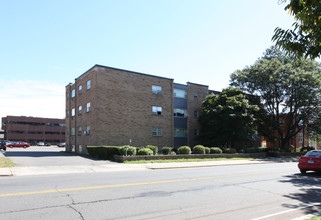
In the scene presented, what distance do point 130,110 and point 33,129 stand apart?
66.4m

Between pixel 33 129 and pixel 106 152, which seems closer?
pixel 106 152

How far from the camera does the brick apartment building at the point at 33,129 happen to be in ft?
266

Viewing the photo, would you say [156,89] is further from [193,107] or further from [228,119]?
[228,119]

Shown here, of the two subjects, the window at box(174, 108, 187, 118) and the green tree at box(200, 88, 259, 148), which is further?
→ the window at box(174, 108, 187, 118)

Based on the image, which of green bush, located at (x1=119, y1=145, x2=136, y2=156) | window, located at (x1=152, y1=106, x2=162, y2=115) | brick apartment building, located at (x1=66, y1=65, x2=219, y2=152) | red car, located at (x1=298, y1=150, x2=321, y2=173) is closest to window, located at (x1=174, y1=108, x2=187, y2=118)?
brick apartment building, located at (x1=66, y1=65, x2=219, y2=152)

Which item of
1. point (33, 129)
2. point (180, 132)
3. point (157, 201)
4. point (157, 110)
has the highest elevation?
point (157, 110)

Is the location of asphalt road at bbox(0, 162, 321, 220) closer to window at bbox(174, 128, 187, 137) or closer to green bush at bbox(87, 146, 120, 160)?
green bush at bbox(87, 146, 120, 160)

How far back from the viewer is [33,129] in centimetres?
8381

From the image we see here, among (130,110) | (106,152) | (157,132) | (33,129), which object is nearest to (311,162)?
(106,152)

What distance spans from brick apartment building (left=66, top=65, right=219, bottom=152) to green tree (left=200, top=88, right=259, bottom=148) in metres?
3.26

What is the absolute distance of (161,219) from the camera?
18.9ft

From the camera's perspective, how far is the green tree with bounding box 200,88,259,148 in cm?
3175

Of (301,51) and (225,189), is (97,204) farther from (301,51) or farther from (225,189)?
(301,51)

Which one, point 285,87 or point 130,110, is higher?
point 285,87
